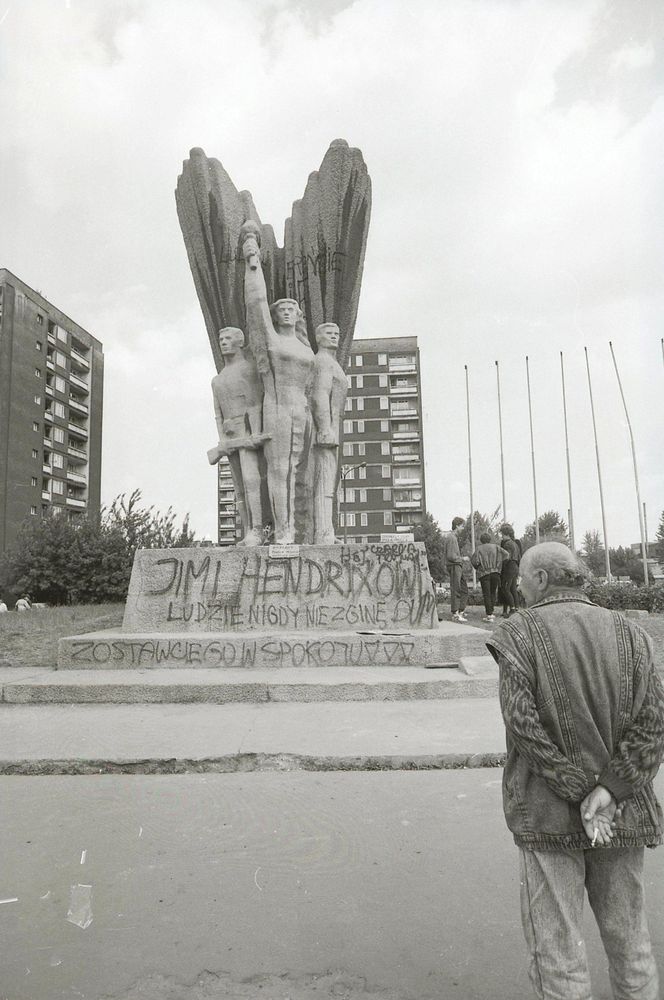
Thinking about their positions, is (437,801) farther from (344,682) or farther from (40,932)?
(344,682)

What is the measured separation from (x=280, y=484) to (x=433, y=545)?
156 feet

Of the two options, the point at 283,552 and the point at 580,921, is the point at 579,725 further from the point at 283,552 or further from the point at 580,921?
the point at 283,552

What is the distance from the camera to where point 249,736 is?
16.4ft

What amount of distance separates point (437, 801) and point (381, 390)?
65.4m

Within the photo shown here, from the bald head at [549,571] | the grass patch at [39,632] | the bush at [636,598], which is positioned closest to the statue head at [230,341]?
the grass patch at [39,632]

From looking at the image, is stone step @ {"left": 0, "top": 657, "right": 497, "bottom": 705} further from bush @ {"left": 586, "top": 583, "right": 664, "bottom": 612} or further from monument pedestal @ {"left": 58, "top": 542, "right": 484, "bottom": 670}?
bush @ {"left": 586, "top": 583, "right": 664, "bottom": 612}

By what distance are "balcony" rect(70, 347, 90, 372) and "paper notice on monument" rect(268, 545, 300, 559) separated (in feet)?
184

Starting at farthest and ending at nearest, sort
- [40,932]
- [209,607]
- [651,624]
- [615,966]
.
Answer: [651,624], [209,607], [40,932], [615,966]

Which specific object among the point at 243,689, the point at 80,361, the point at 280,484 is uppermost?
the point at 80,361

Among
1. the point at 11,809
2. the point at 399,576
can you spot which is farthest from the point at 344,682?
the point at 11,809

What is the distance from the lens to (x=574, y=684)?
1.88m

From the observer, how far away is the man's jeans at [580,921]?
A: 179 cm

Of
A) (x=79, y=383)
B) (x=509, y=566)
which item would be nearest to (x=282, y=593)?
(x=509, y=566)

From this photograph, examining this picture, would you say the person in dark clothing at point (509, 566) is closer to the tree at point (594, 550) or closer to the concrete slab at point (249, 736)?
the concrete slab at point (249, 736)
